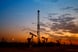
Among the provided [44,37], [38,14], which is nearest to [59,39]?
[44,37]

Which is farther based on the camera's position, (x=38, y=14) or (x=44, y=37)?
(x=44, y=37)

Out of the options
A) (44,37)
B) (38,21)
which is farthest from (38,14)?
(44,37)

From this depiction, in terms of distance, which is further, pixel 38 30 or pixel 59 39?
pixel 59 39

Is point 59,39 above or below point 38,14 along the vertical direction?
below

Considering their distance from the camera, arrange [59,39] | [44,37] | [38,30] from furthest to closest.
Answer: [59,39] < [44,37] < [38,30]

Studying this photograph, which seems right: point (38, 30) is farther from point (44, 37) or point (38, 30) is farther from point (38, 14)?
point (44, 37)

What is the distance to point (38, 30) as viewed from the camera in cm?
4934

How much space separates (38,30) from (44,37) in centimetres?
2105

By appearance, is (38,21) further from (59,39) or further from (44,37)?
(59,39)

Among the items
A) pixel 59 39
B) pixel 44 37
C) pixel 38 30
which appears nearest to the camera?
pixel 38 30

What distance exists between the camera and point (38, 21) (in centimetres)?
5041

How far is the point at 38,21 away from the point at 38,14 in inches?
102

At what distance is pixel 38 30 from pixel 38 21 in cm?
276

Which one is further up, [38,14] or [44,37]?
[38,14]
